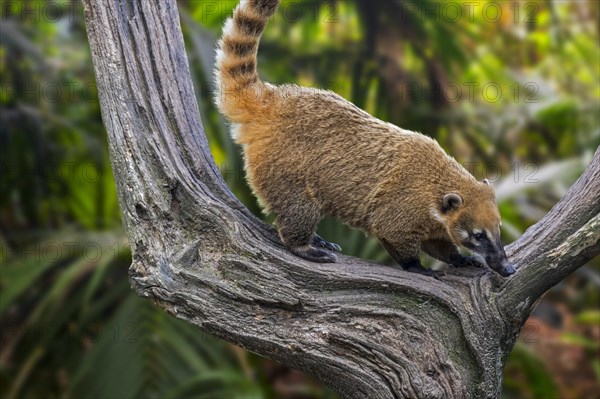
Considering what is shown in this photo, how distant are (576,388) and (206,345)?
3818 mm

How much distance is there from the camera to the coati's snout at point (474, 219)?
4.36 meters

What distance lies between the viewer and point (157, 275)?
3.83 metres

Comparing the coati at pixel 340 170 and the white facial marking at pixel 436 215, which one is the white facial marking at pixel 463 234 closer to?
the coati at pixel 340 170

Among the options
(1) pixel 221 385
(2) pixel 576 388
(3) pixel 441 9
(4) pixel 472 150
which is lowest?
(1) pixel 221 385

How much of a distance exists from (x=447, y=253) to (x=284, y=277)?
1.23 meters

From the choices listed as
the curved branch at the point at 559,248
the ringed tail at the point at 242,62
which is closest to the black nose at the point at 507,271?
the curved branch at the point at 559,248

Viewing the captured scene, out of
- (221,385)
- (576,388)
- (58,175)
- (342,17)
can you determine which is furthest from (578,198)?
(342,17)

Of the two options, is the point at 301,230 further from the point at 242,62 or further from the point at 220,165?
the point at 220,165

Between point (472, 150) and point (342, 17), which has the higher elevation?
point (342, 17)

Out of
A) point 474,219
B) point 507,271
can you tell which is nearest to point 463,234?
point 474,219

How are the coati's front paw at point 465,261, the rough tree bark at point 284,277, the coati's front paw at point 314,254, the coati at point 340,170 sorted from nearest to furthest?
the rough tree bark at point 284,277 < the coati's front paw at point 314,254 < the coati's front paw at point 465,261 < the coati at point 340,170

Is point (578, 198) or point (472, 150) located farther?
point (472, 150)

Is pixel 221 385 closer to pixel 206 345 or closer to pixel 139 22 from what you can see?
pixel 206 345

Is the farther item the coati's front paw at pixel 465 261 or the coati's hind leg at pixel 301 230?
the coati's front paw at pixel 465 261
